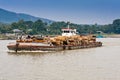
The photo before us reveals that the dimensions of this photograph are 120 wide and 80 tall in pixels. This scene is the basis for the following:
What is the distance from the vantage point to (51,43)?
250 ft

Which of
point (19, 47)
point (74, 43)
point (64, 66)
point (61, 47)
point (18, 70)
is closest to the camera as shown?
point (18, 70)

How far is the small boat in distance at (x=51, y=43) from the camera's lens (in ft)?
237

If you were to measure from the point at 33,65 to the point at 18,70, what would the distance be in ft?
18.8

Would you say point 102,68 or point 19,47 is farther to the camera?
point 19,47

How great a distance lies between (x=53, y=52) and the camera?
73188 millimetres

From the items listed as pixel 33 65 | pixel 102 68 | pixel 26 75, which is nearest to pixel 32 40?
pixel 33 65

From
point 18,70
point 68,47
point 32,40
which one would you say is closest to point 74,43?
point 68,47

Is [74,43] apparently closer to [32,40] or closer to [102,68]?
[32,40]

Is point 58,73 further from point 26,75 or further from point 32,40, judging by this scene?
point 32,40

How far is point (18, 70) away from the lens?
46.0 metres

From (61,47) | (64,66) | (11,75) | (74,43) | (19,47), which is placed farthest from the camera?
(74,43)

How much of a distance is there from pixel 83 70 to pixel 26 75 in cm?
720

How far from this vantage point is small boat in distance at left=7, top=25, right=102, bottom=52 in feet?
237

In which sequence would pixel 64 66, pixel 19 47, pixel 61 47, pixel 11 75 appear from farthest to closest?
pixel 61 47 → pixel 19 47 → pixel 64 66 → pixel 11 75
